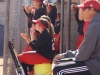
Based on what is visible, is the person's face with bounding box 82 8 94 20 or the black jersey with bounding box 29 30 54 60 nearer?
the person's face with bounding box 82 8 94 20

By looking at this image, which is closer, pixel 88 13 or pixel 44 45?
pixel 88 13

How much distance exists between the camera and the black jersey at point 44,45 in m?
5.02

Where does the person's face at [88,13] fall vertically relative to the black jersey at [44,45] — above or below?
above

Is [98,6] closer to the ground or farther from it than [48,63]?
farther from it

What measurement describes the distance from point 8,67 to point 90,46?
229 cm

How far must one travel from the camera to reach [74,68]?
142 inches

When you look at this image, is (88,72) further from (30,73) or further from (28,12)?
(28,12)

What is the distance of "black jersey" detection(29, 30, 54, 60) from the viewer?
5023mm

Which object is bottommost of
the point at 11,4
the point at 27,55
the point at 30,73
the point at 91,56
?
the point at 30,73

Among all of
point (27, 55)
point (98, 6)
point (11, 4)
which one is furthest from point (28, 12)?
point (98, 6)

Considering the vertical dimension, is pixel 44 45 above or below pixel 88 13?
below

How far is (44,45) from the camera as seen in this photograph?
5.13 meters

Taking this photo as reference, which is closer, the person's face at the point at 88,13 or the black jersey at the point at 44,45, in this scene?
the person's face at the point at 88,13

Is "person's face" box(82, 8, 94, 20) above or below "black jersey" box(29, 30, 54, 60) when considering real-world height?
above
